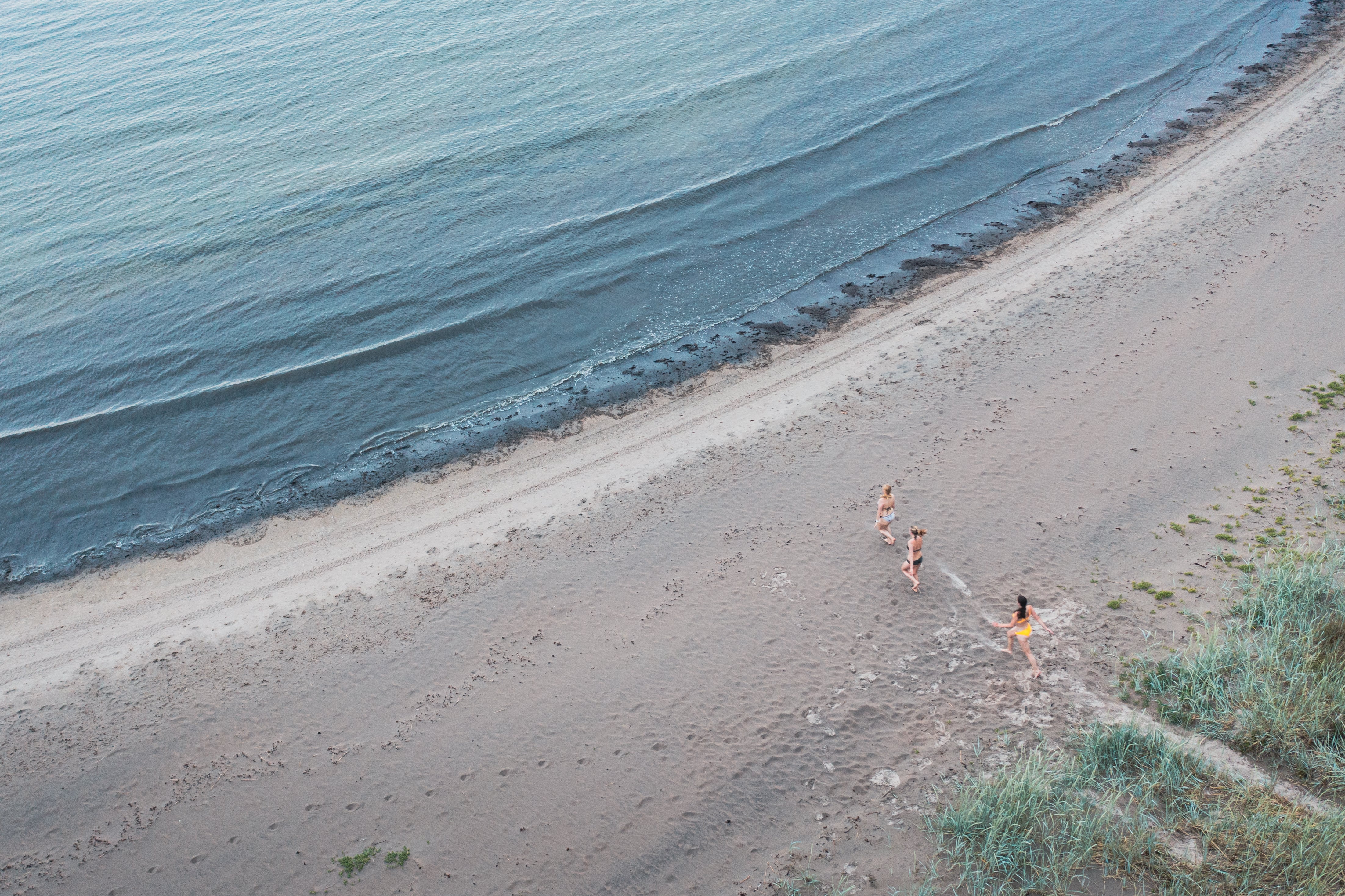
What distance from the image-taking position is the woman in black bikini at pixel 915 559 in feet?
55.8

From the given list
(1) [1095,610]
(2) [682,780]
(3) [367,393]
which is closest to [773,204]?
(3) [367,393]

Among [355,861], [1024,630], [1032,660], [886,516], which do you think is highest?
[886,516]

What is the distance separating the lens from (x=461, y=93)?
41312 mm

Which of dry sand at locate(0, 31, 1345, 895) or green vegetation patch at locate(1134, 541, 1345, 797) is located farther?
dry sand at locate(0, 31, 1345, 895)

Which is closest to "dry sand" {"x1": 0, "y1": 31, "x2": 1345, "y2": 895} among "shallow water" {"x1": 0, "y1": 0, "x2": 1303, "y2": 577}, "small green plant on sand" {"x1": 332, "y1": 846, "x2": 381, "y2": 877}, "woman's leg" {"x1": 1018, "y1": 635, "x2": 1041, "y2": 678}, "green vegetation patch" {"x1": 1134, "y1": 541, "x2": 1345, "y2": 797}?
"small green plant on sand" {"x1": 332, "y1": 846, "x2": 381, "y2": 877}

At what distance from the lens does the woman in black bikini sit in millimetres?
17000

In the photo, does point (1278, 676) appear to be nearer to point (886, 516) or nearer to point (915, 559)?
point (915, 559)

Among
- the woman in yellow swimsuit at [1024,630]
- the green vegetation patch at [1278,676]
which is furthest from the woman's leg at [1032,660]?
the green vegetation patch at [1278,676]

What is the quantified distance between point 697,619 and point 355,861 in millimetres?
7329

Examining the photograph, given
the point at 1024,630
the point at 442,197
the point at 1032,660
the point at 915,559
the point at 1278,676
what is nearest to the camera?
the point at 1278,676

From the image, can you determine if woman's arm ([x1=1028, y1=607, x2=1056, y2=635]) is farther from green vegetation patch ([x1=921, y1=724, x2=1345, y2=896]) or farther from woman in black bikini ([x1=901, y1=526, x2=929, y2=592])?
green vegetation patch ([x1=921, y1=724, x2=1345, y2=896])

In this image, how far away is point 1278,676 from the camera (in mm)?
14086

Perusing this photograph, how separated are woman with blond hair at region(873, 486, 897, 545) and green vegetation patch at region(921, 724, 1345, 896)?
5.83 metres

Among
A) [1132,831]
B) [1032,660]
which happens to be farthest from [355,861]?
[1032,660]
